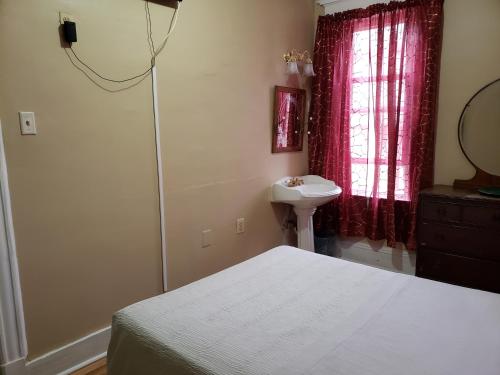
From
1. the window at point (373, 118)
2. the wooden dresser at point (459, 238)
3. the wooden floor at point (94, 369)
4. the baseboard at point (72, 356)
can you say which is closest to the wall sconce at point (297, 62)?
the window at point (373, 118)

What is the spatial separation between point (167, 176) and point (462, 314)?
1776 mm

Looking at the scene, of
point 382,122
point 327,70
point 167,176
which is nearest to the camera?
point 167,176

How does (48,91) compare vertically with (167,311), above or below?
above

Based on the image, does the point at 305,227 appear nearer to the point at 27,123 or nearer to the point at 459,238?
the point at 459,238

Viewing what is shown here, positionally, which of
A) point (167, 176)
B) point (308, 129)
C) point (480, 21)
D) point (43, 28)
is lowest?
point (167, 176)

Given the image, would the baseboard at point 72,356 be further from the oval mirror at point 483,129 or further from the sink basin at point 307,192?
the oval mirror at point 483,129

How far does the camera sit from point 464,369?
3.42 ft

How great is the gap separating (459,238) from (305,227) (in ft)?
3.91

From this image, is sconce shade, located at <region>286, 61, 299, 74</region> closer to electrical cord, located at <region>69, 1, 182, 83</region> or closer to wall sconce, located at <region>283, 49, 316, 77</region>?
wall sconce, located at <region>283, 49, 316, 77</region>

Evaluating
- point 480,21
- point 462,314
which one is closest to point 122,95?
point 462,314

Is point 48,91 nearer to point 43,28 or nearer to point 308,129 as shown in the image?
point 43,28

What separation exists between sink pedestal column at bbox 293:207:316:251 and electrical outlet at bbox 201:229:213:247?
874 mm

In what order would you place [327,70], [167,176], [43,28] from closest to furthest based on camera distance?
[43,28] < [167,176] < [327,70]

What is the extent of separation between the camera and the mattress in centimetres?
108
